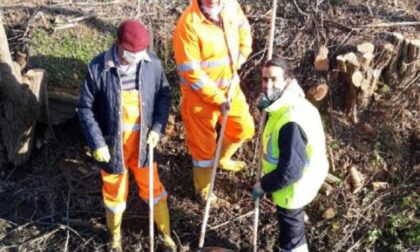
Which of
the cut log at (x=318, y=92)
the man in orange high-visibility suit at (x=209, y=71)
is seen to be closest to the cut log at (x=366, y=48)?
the cut log at (x=318, y=92)

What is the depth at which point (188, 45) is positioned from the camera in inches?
177

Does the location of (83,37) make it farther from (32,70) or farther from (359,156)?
(359,156)

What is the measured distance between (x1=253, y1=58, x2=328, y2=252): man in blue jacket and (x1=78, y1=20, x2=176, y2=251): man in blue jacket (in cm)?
91

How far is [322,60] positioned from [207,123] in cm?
142

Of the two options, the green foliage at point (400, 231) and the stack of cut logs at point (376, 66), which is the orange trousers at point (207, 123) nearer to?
the stack of cut logs at point (376, 66)

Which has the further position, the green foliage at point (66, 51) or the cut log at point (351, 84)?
the green foliage at point (66, 51)

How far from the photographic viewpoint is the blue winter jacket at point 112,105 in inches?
161

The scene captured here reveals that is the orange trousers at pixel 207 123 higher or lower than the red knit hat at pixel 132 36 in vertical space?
lower

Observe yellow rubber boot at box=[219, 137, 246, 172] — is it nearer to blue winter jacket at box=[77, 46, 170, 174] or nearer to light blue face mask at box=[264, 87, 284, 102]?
Result: blue winter jacket at box=[77, 46, 170, 174]

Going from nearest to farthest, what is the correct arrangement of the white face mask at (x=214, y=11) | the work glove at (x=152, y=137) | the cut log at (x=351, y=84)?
the work glove at (x=152, y=137) < the white face mask at (x=214, y=11) < the cut log at (x=351, y=84)

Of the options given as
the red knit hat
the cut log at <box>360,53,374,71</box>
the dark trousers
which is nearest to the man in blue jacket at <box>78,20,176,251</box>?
the red knit hat

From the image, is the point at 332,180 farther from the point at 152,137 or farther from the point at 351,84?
the point at 152,137

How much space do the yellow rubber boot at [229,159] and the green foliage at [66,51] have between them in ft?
5.58

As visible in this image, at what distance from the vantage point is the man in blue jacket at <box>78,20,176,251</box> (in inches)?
158
